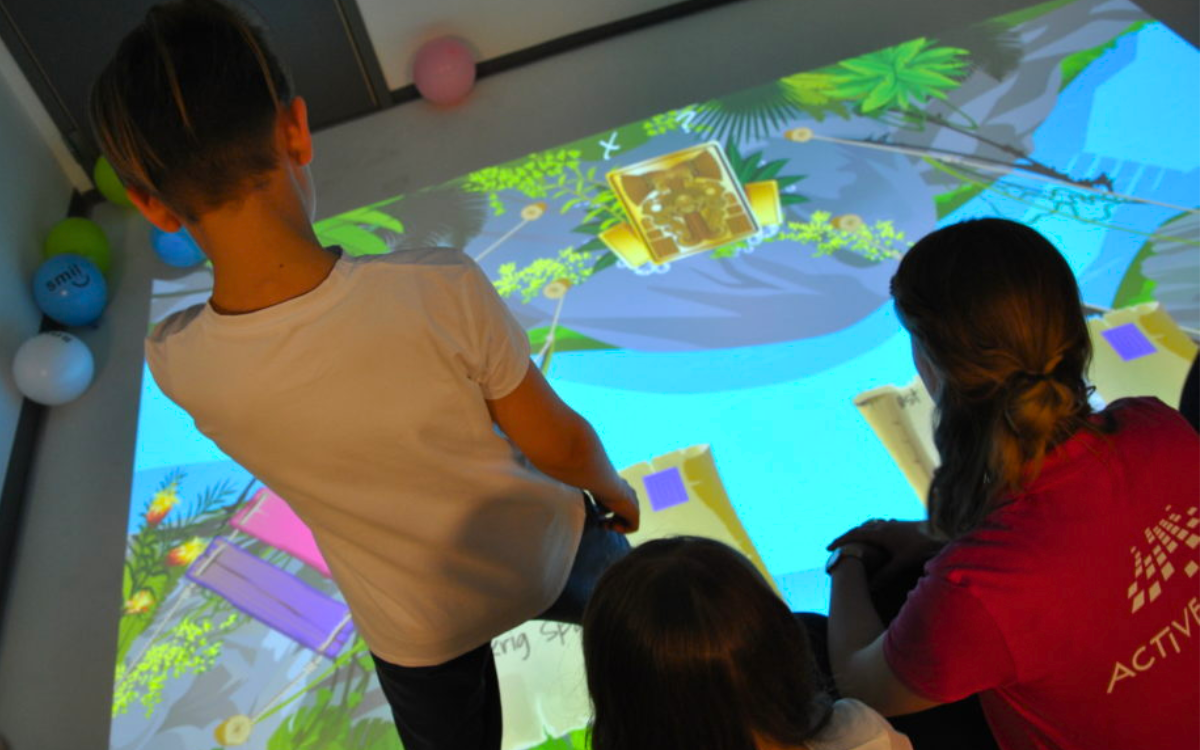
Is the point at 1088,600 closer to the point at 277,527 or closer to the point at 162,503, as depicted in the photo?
the point at 277,527

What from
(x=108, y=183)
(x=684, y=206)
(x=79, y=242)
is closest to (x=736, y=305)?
(x=684, y=206)

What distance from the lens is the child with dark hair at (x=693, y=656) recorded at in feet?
2.46

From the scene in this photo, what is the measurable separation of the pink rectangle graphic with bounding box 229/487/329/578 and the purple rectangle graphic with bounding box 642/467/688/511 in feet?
2.19

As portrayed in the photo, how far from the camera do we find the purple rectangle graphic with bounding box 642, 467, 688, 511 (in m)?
1.80

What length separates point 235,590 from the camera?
1866mm

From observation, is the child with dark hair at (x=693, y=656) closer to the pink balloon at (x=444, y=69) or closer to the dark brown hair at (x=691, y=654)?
the dark brown hair at (x=691, y=654)

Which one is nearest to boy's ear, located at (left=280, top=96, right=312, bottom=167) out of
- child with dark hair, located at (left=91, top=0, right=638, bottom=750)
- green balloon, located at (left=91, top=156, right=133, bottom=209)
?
child with dark hair, located at (left=91, top=0, right=638, bottom=750)

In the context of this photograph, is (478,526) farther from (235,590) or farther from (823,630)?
(235,590)

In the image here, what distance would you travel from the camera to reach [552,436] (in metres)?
1.04

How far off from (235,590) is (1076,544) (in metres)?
1.56

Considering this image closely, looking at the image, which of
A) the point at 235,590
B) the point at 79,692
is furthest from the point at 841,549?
the point at 79,692

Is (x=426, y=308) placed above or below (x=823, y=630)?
above

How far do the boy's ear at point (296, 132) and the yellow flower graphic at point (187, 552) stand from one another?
130 centimetres

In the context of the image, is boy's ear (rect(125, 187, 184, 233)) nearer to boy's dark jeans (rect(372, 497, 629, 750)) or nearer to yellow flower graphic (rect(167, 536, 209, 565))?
boy's dark jeans (rect(372, 497, 629, 750))
